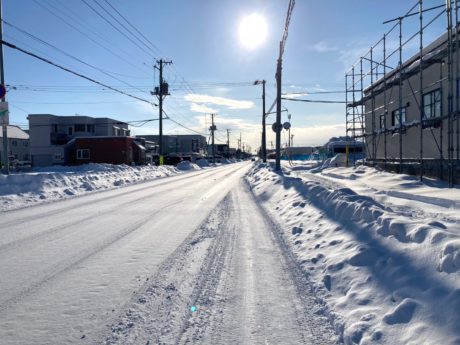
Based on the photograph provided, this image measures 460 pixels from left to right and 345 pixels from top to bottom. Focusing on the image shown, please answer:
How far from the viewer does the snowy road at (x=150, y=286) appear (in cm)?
361

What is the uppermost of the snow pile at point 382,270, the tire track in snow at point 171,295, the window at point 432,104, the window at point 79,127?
the window at point 79,127

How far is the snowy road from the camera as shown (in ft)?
11.8

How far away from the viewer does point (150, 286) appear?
15.7 feet

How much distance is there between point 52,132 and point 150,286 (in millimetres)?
71777

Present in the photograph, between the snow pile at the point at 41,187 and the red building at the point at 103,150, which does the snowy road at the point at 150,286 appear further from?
the red building at the point at 103,150

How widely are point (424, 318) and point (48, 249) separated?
19.1ft

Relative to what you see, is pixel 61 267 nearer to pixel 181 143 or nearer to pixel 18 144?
pixel 18 144

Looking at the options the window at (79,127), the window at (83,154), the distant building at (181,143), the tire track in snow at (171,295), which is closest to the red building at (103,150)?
the window at (83,154)

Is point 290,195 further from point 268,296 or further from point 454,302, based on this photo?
point 454,302

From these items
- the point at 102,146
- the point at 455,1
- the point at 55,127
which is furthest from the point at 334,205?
the point at 55,127

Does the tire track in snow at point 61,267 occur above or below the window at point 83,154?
below

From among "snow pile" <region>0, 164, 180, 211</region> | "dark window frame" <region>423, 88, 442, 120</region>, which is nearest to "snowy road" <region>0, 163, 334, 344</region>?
"snow pile" <region>0, 164, 180, 211</region>

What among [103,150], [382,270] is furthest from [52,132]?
[382,270]

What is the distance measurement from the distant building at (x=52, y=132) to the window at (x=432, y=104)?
5665cm
